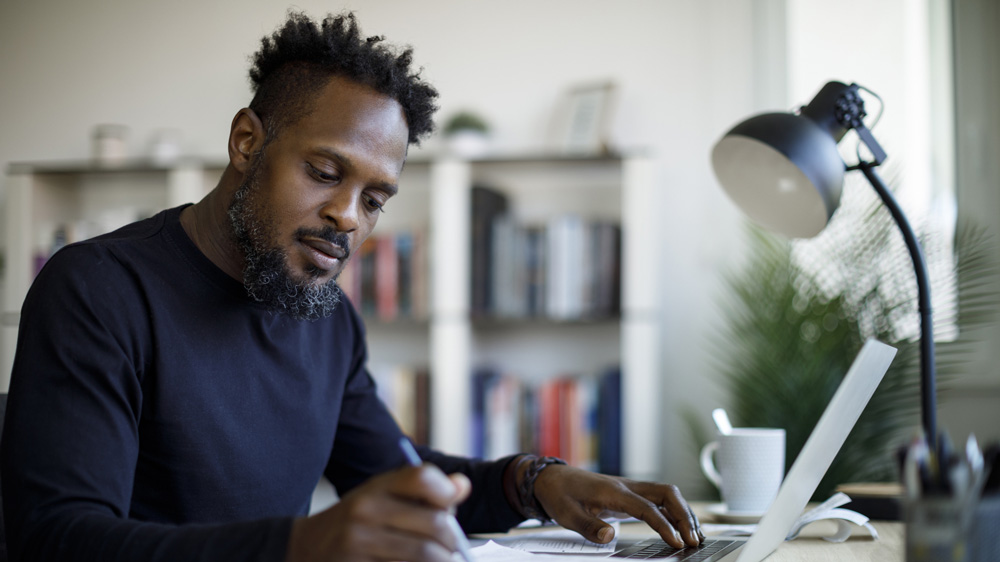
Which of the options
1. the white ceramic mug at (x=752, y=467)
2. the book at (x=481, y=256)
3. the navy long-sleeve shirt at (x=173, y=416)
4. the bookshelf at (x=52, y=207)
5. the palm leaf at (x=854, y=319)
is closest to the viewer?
the navy long-sleeve shirt at (x=173, y=416)

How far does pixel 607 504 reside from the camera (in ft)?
3.43

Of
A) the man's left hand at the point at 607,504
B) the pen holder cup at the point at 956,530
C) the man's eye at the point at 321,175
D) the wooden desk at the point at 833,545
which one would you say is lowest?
the wooden desk at the point at 833,545

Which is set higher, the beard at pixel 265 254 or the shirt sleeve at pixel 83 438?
the beard at pixel 265 254

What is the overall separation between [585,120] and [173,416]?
1.92m

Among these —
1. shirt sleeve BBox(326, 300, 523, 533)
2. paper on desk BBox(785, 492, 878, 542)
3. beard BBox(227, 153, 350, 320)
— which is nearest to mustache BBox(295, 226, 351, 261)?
beard BBox(227, 153, 350, 320)

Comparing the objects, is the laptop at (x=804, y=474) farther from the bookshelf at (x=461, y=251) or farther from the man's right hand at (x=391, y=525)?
the bookshelf at (x=461, y=251)

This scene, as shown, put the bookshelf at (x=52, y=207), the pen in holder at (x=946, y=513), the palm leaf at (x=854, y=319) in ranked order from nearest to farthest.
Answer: the pen in holder at (x=946, y=513)
the palm leaf at (x=854, y=319)
the bookshelf at (x=52, y=207)

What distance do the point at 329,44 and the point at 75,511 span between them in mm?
675

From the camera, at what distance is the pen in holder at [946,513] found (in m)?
0.58

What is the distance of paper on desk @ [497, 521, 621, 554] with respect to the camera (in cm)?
96

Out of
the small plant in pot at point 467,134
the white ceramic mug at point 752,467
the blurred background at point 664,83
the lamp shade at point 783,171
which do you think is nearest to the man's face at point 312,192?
the lamp shade at point 783,171

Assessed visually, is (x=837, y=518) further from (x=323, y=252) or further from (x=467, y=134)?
(x=467, y=134)

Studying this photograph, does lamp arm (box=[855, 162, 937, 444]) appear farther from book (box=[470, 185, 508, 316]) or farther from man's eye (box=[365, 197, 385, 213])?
book (box=[470, 185, 508, 316])

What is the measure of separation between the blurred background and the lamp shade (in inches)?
48.4
